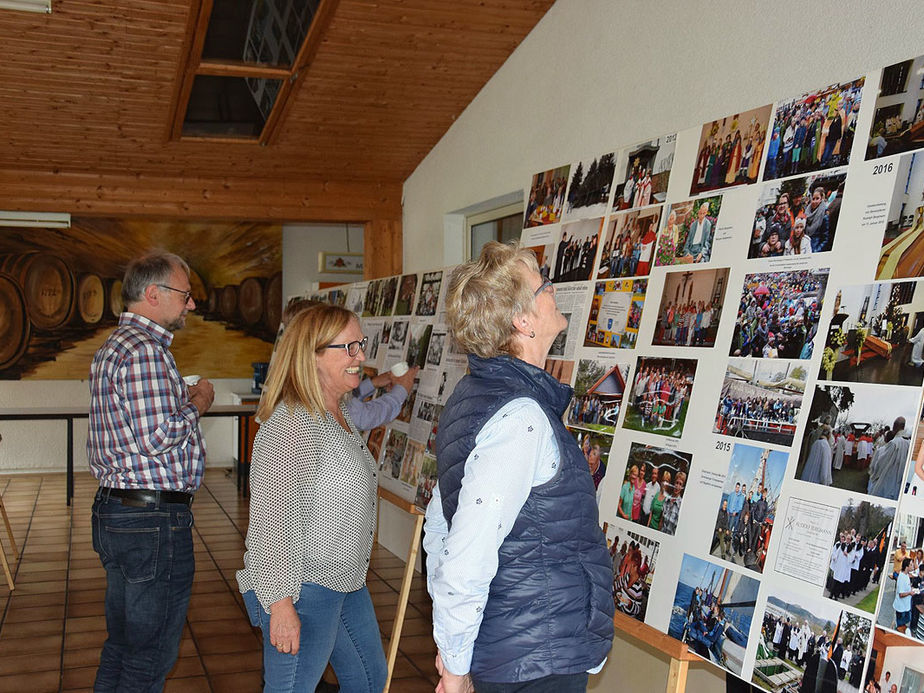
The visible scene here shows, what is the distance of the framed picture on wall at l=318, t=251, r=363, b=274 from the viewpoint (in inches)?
411

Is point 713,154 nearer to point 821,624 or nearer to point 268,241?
point 821,624

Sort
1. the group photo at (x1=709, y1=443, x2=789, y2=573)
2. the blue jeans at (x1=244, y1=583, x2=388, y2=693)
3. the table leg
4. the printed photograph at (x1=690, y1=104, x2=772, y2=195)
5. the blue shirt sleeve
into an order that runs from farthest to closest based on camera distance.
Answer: the table leg, the printed photograph at (x1=690, y1=104, x2=772, y2=195), the blue jeans at (x1=244, y1=583, x2=388, y2=693), the group photo at (x1=709, y1=443, x2=789, y2=573), the blue shirt sleeve

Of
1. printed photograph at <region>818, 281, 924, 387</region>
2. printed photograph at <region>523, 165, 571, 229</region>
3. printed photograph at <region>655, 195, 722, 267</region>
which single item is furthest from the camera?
printed photograph at <region>523, 165, 571, 229</region>

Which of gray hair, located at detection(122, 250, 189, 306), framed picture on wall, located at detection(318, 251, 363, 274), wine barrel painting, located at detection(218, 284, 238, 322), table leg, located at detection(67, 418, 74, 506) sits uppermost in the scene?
framed picture on wall, located at detection(318, 251, 363, 274)

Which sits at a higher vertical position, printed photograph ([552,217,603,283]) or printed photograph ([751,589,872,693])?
printed photograph ([552,217,603,283])

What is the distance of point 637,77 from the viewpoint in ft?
14.2

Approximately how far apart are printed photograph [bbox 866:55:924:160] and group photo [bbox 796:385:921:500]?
569 millimetres

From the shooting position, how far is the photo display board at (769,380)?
196 centimetres

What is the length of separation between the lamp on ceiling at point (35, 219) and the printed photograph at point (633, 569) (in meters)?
7.87

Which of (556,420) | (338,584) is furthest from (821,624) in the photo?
(338,584)

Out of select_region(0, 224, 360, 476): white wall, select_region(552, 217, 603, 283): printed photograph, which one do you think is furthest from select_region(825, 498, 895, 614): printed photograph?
select_region(0, 224, 360, 476): white wall

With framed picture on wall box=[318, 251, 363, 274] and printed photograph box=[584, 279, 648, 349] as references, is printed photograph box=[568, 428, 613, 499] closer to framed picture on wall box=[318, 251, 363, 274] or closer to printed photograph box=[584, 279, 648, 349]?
printed photograph box=[584, 279, 648, 349]

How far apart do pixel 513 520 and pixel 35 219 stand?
8.84 metres

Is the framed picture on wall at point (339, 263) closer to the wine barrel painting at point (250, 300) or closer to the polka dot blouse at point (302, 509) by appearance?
the wine barrel painting at point (250, 300)
